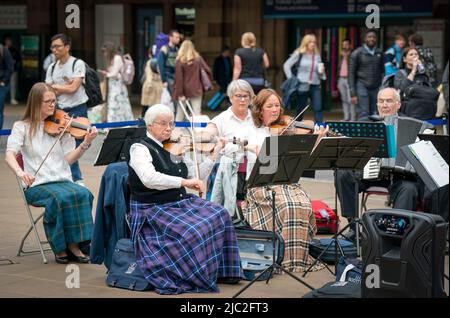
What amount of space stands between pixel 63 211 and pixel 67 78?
308 cm

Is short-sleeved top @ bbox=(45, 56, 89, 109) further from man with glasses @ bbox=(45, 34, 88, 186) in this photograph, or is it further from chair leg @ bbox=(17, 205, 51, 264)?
chair leg @ bbox=(17, 205, 51, 264)

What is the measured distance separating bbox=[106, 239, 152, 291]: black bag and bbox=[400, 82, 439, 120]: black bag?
472 centimetres

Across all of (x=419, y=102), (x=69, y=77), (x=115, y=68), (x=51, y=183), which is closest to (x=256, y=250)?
(x=51, y=183)

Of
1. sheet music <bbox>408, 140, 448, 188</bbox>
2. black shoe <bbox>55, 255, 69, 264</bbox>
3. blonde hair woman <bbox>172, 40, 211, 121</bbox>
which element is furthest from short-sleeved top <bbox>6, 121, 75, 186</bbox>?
blonde hair woman <bbox>172, 40, 211, 121</bbox>

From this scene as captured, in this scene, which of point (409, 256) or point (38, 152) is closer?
point (409, 256)

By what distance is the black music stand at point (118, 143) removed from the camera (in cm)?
820

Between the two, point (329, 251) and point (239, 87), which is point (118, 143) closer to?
point (239, 87)

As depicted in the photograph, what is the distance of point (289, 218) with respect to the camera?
818 cm

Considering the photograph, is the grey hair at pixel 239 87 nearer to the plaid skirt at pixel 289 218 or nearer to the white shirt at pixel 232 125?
the white shirt at pixel 232 125

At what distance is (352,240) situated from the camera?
8969 mm

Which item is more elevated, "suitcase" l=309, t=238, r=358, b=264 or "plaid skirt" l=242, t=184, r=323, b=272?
"plaid skirt" l=242, t=184, r=323, b=272

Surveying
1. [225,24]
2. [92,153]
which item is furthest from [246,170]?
[225,24]

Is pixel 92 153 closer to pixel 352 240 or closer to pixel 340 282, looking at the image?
pixel 352 240

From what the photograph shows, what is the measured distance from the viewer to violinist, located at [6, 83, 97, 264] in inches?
324
